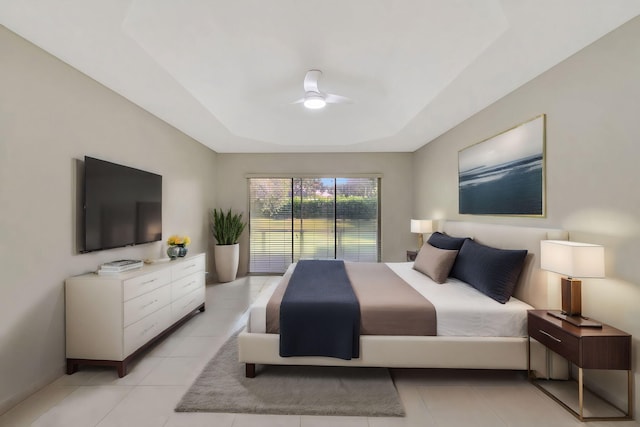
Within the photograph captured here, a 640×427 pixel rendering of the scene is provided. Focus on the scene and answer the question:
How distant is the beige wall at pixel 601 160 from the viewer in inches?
64.9

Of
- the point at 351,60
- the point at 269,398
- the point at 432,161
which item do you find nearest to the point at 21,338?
the point at 269,398

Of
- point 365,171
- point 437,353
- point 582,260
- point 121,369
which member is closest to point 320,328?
point 437,353

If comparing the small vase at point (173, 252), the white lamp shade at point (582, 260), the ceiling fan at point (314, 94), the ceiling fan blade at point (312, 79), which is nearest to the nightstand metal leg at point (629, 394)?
the white lamp shade at point (582, 260)

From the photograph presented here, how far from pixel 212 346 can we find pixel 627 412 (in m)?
3.08

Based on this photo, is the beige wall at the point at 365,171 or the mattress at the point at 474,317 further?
the beige wall at the point at 365,171

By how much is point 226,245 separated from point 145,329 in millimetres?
2522

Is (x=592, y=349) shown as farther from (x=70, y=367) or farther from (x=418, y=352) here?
(x=70, y=367)

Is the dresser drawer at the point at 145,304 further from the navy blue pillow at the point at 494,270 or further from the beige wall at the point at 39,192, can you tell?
the navy blue pillow at the point at 494,270

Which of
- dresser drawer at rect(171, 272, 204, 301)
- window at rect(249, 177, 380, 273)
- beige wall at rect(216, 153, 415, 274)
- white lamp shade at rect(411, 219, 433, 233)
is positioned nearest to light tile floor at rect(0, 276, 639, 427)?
dresser drawer at rect(171, 272, 204, 301)

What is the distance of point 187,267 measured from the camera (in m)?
3.10

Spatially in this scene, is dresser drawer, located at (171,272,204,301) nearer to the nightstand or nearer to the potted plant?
the potted plant

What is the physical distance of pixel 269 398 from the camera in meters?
1.86

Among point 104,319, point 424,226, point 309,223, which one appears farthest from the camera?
point 309,223

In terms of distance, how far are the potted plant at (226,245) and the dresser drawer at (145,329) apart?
2088 mm
